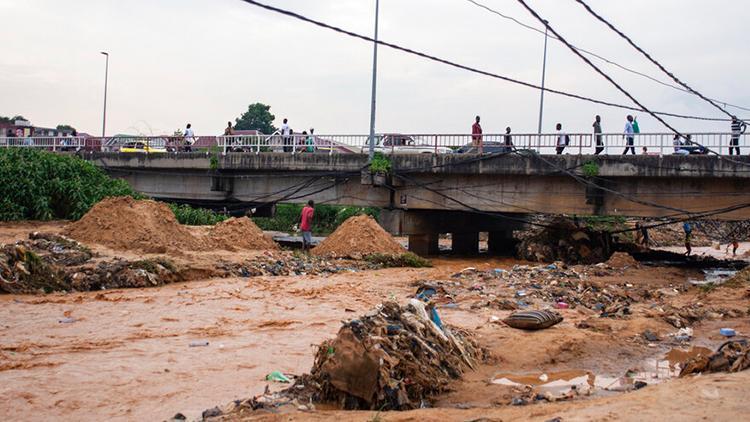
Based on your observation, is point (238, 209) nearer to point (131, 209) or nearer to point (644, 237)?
point (131, 209)

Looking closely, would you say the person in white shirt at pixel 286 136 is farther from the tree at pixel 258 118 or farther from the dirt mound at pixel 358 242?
the tree at pixel 258 118

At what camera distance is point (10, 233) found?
73.0ft

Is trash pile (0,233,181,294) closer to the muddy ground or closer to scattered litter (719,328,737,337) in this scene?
the muddy ground

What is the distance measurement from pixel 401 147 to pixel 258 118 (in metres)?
53.6

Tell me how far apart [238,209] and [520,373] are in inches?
948

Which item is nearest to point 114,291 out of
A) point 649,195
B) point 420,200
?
point 420,200

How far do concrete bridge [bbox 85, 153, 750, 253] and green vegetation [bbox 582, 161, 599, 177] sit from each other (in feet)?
0.11

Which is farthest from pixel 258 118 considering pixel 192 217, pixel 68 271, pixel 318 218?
pixel 68 271

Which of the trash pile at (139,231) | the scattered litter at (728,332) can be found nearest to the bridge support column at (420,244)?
the trash pile at (139,231)

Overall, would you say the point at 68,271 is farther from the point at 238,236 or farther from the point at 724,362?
the point at 724,362

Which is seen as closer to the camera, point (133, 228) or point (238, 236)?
point (133, 228)

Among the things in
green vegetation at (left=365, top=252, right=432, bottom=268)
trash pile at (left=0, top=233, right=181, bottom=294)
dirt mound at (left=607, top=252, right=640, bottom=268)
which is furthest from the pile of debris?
dirt mound at (left=607, top=252, right=640, bottom=268)

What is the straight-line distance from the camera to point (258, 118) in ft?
257

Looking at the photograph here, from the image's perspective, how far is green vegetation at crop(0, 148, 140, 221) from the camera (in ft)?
82.9
